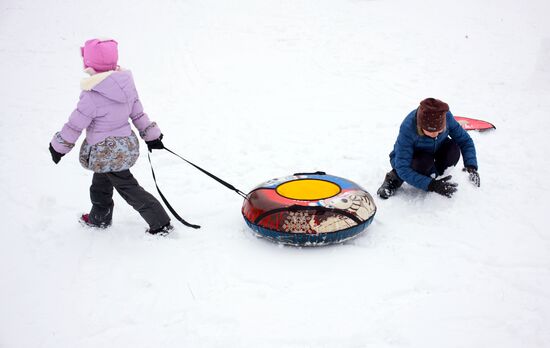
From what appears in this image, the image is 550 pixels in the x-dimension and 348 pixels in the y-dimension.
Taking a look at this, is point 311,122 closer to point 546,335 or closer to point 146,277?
point 146,277

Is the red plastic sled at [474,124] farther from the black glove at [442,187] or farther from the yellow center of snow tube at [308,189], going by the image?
the yellow center of snow tube at [308,189]

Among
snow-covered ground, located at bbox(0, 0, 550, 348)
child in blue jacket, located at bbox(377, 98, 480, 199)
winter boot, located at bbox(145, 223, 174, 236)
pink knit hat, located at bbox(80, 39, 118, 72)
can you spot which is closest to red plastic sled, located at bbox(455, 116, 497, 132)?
snow-covered ground, located at bbox(0, 0, 550, 348)

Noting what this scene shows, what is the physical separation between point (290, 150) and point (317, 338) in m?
3.31

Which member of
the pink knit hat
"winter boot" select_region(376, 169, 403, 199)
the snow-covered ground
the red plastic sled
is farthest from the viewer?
the red plastic sled

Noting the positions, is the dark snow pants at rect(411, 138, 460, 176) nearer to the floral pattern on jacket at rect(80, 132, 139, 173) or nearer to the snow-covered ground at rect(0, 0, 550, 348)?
the snow-covered ground at rect(0, 0, 550, 348)

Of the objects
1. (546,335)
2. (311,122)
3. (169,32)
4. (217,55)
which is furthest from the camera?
(169,32)

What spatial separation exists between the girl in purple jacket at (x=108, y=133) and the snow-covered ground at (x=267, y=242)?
0.30 metres

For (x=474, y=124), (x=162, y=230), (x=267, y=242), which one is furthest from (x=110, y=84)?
(x=474, y=124)

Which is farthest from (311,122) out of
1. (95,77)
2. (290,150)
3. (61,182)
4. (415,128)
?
(95,77)

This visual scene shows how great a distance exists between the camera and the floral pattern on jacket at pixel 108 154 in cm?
337

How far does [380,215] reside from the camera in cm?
399

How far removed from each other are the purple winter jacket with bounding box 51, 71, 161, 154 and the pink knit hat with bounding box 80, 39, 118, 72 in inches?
2.9

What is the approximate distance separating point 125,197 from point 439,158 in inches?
108

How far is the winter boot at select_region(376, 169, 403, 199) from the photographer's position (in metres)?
4.26
